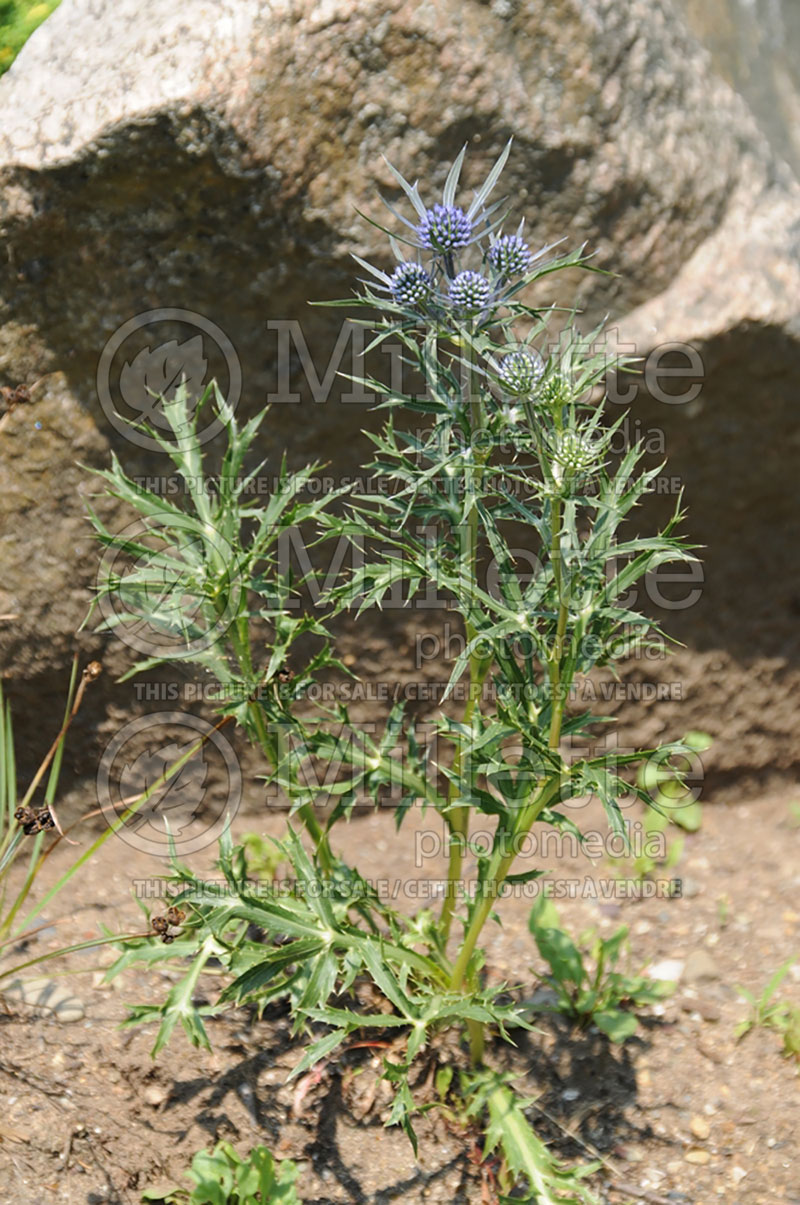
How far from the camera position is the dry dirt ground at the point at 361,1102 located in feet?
8.24

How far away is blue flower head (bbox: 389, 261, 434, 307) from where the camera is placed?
2.10 m

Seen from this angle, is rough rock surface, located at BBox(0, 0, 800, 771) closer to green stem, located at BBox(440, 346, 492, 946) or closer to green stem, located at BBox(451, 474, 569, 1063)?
green stem, located at BBox(440, 346, 492, 946)

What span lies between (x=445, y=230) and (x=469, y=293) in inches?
5.1

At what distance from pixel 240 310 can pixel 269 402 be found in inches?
10.0

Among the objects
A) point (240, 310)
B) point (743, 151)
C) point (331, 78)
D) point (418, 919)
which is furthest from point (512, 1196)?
point (743, 151)

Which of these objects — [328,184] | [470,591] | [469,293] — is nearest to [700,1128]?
[470,591]

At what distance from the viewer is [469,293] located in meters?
2.08

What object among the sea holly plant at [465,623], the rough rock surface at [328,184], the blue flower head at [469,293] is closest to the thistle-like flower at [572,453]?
the sea holly plant at [465,623]

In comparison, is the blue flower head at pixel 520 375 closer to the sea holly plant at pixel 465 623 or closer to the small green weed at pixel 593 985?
the sea holly plant at pixel 465 623

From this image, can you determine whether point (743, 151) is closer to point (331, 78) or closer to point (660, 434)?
point (660, 434)

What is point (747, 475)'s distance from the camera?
347 cm

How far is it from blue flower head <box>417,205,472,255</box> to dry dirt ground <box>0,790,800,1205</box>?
5.80 feet

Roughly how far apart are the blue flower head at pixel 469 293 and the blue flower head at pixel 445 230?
6 cm

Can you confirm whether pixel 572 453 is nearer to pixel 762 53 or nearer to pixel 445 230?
pixel 445 230
